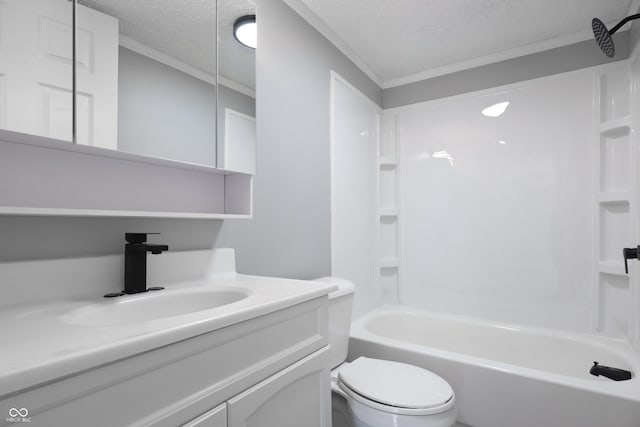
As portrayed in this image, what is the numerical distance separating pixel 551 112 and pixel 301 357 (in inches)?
90.7

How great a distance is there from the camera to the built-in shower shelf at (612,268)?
194 cm

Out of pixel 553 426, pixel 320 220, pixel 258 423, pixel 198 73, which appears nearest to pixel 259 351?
pixel 258 423

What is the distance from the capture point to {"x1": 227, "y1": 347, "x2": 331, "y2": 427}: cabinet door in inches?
30.2

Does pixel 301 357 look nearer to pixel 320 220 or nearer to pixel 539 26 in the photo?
pixel 320 220

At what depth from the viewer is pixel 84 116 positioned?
2.97ft

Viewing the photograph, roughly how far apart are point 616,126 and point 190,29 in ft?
7.84

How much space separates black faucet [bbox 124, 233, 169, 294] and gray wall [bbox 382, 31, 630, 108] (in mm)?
2363

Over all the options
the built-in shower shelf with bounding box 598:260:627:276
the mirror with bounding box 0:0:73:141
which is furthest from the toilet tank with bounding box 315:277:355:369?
the built-in shower shelf with bounding box 598:260:627:276

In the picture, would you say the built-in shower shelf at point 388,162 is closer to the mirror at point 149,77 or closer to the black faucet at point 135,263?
the mirror at point 149,77

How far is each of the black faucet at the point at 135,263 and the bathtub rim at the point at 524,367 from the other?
4.46 ft

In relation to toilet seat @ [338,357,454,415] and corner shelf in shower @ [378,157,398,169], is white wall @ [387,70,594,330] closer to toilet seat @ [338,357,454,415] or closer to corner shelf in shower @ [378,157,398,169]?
corner shelf in shower @ [378,157,398,169]

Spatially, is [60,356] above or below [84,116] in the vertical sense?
below

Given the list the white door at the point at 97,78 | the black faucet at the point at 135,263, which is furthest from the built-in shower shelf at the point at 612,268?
the white door at the point at 97,78

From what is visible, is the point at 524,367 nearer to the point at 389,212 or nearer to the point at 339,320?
the point at 339,320
